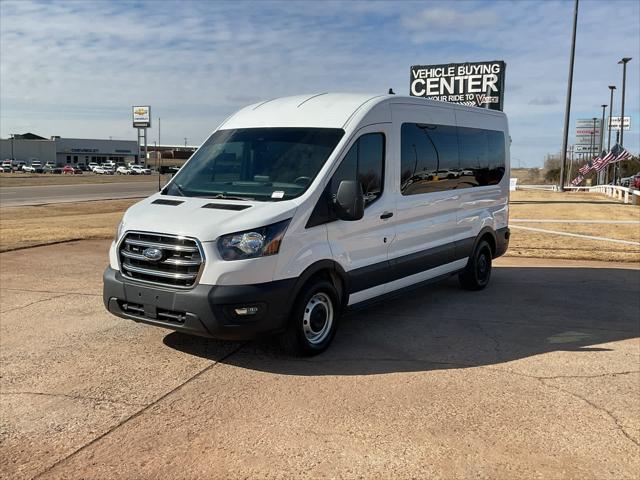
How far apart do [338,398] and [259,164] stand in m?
2.38

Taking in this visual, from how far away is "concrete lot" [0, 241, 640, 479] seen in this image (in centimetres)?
366

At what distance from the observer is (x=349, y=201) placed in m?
5.36

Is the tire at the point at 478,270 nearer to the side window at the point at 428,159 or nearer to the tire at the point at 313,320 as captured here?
the side window at the point at 428,159

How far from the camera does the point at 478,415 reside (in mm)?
4332

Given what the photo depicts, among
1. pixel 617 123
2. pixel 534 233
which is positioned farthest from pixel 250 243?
pixel 617 123

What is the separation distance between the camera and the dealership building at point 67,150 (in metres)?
127

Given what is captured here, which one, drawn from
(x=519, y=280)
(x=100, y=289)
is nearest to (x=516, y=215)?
(x=519, y=280)

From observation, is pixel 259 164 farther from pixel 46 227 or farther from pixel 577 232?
pixel 577 232

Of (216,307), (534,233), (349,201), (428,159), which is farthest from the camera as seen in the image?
(534,233)

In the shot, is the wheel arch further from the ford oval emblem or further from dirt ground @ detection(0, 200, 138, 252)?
dirt ground @ detection(0, 200, 138, 252)

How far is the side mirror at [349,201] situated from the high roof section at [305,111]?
78 cm

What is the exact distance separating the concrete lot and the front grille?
2.56ft

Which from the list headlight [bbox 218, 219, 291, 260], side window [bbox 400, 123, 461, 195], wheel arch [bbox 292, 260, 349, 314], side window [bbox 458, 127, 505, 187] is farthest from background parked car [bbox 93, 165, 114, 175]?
headlight [bbox 218, 219, 291, 260]

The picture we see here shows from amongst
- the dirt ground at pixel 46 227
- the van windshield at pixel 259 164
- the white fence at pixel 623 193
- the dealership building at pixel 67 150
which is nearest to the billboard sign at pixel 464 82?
the white fence at pixel 623 193
